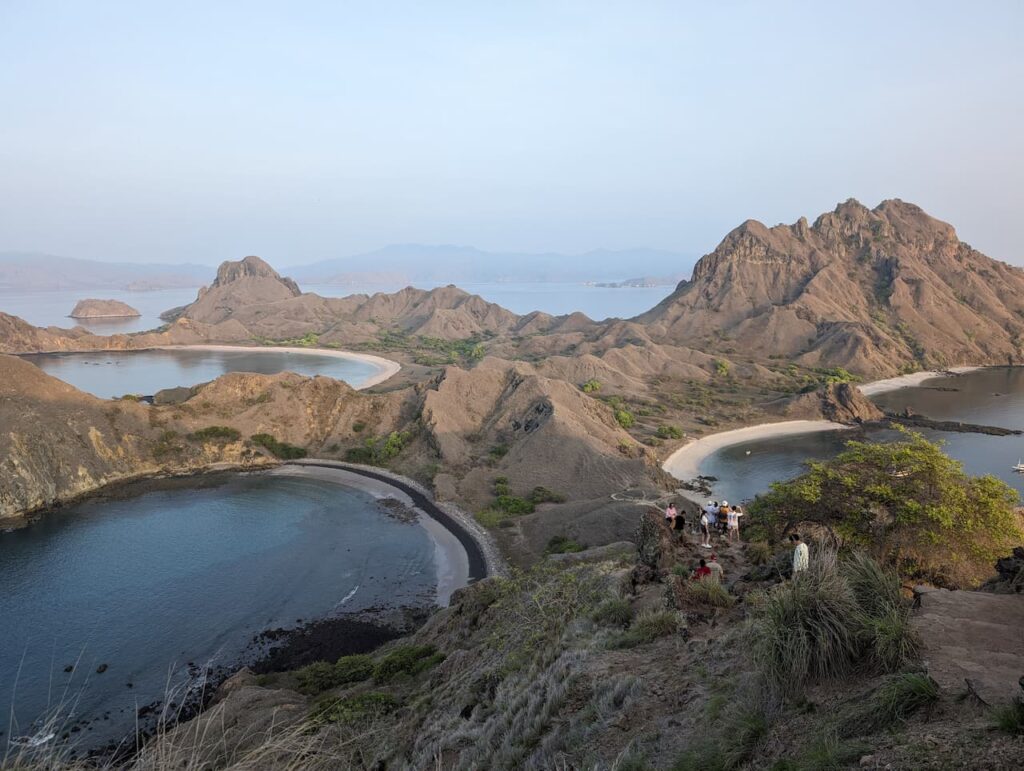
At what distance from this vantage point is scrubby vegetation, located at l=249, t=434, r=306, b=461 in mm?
61156

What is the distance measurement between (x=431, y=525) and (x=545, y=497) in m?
9.42

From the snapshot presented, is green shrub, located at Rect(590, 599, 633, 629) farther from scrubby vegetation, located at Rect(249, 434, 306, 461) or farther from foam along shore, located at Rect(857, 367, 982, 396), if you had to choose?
foam along shore, located at Rect(857, 367, 982, 396)

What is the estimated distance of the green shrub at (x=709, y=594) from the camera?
13.6 m

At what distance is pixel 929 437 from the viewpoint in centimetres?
7150

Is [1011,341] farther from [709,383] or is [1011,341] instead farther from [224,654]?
[224,654]

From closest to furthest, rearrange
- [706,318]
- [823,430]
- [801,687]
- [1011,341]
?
[801,687]
[823,430]
[1011,341]
[706,318]

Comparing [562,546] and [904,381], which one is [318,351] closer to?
[562,546]

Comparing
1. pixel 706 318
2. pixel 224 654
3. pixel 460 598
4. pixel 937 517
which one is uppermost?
pixel 706 318

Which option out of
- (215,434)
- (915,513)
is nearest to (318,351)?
(215,434)

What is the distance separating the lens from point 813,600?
343 inches

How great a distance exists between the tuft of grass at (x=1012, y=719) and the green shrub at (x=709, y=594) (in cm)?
769

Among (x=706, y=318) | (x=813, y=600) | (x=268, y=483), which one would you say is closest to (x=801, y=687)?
(x=813, y=600)

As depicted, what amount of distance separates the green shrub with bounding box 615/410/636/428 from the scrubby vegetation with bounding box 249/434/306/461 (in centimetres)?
3499

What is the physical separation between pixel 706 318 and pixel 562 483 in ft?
320
